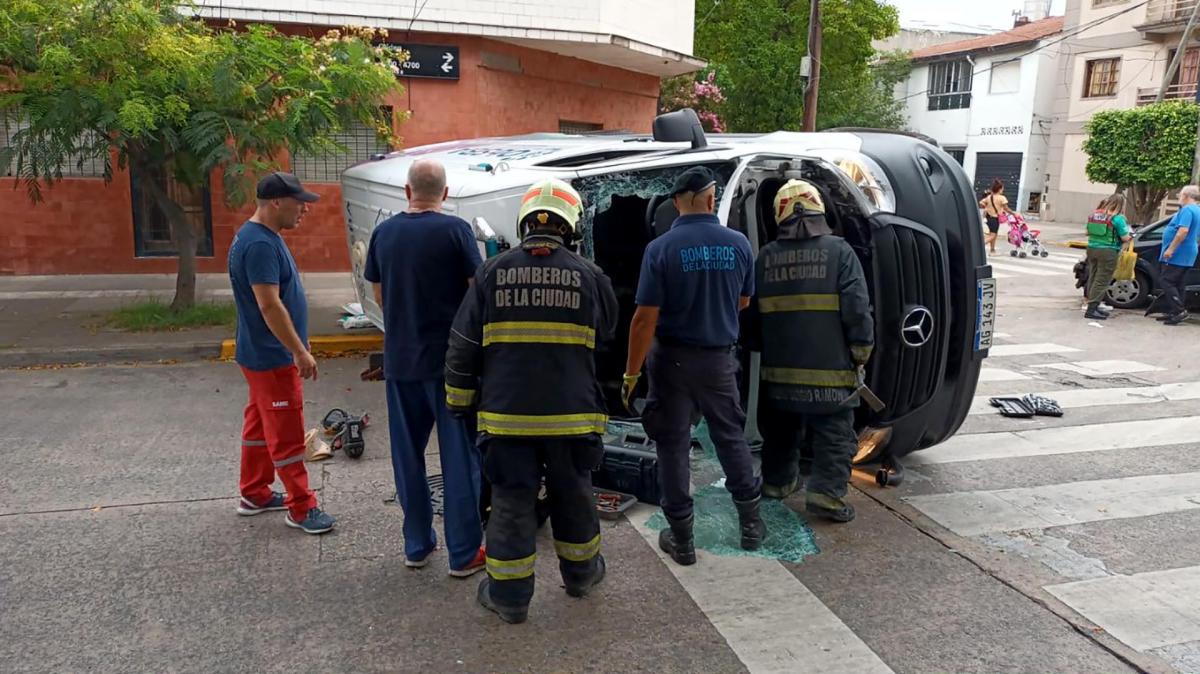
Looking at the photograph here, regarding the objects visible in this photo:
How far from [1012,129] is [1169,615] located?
117 feet

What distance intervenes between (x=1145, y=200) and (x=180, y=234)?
24.6m

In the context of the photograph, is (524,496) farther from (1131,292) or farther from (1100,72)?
(1100,72)

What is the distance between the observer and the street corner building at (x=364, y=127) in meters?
11.7

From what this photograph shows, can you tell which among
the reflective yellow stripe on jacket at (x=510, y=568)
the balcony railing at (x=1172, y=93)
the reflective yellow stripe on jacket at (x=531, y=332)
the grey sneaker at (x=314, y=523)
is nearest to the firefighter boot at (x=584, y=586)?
the reflective yellow stripe on jacket at (x=510, y=568)

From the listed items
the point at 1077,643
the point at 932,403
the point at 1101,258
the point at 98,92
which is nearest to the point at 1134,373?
the point at 1101,258

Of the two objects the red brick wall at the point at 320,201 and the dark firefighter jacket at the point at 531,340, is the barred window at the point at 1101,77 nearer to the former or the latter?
the red brick wall at the point at 320,201

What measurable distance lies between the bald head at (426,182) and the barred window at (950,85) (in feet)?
128

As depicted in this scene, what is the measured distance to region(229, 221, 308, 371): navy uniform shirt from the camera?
408 cm

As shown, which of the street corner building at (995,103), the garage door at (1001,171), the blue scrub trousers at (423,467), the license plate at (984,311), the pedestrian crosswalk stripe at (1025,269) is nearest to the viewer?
the blue scrub trousers at (423,467)

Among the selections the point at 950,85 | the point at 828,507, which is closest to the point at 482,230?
the point at 828,507

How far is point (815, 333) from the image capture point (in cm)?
452

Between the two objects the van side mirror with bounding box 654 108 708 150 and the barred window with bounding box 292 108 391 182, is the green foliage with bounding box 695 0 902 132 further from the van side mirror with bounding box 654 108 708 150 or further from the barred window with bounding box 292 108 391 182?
the van side mirror with bounding box 654 108 708 150

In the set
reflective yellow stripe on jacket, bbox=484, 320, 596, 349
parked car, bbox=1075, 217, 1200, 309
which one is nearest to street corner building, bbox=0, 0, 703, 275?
parked car, bbox=1075, 217, 1200, 309

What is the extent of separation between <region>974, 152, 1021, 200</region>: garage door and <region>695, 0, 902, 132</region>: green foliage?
1030 cm
